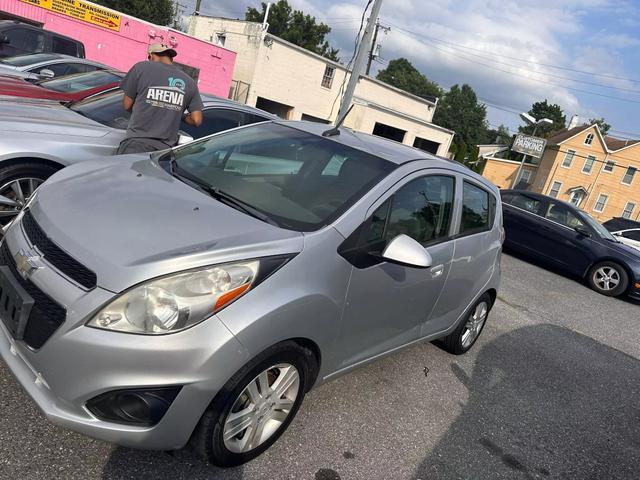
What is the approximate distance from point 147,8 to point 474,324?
43.7m

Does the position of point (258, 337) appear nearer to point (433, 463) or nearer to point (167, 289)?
point (167, 289)

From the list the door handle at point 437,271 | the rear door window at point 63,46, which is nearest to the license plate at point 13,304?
the door handle at point 437,271

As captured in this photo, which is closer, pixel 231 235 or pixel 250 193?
pixel 231 235

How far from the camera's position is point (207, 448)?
216 centimetres

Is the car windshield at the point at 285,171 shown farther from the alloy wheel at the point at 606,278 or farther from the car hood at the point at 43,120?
the alloy wheel at the point at 606,278

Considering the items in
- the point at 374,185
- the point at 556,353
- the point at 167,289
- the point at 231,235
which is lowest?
the point at 556,353

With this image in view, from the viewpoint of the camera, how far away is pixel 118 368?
1898 mm

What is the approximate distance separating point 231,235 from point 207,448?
0.94 meters

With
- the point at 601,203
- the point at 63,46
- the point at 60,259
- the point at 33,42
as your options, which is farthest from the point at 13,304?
the point at 601,203

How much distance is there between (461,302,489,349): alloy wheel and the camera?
14.1ft

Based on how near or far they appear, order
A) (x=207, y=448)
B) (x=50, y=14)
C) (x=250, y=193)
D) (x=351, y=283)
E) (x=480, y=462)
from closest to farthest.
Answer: (x=207, y=448)
(x=351, y=283)
(x=250, y=193)
(x=480, y=462)
(x=50, y=14)

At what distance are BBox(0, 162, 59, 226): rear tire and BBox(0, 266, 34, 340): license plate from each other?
142 centimetres

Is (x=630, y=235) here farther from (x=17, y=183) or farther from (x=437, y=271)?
(x=17, y=183)

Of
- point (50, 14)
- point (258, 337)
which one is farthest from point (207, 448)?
point (50, 14)
